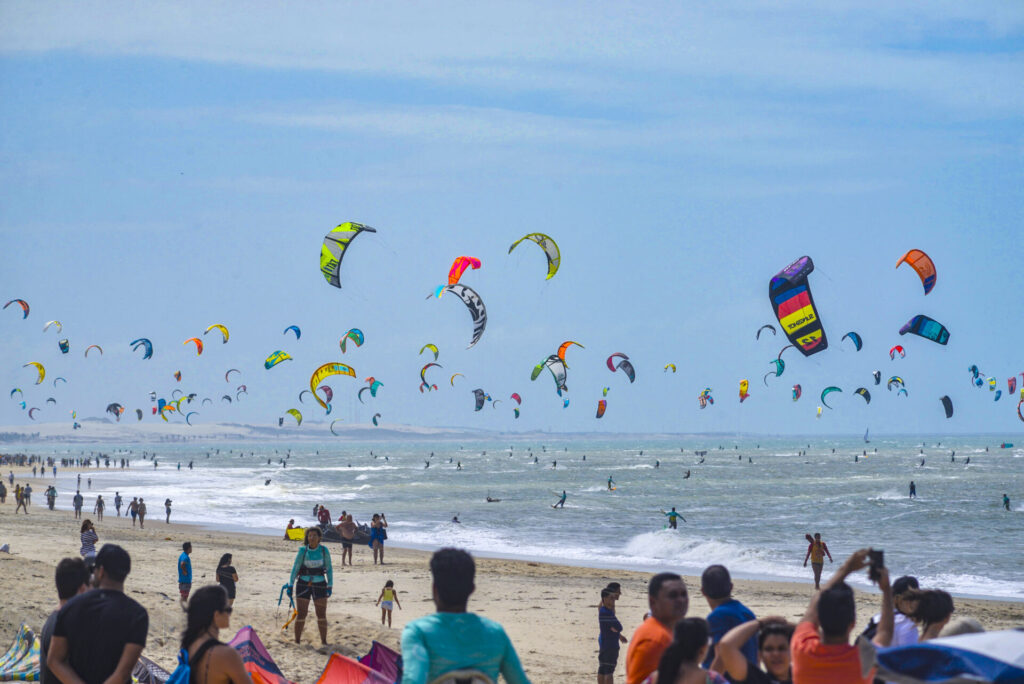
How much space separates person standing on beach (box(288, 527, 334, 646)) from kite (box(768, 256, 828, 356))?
4.73 metres

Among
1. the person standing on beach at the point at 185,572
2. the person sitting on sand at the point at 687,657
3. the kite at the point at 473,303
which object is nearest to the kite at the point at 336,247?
the kite at the point at 473,303

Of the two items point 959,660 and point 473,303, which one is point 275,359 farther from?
point 959,660

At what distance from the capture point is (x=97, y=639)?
12.5ft

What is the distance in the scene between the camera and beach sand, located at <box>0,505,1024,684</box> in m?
9.91

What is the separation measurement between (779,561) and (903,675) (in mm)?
20853

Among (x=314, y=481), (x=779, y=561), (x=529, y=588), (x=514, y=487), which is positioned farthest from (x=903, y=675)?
(x=314, y=481)

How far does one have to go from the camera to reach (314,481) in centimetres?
6531

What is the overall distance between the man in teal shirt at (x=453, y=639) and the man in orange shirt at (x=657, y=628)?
1.63 feet

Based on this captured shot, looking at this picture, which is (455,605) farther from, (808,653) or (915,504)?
(915,504)

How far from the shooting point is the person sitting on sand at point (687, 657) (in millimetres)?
3092

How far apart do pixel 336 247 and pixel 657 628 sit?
15.9m

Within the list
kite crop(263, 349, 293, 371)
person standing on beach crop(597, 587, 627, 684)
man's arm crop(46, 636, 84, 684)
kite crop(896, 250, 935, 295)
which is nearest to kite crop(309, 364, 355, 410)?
kite crop(263, 349, 293, 371)

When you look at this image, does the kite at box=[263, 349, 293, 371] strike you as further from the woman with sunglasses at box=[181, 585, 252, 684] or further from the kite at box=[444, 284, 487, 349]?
the woman with sunglasses at box=[181, 585, 252, 684]

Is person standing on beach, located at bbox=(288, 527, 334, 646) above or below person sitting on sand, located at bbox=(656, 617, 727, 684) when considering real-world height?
below
